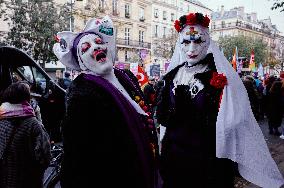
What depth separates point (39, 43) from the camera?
69.3ft

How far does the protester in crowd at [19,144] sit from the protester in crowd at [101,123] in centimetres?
123

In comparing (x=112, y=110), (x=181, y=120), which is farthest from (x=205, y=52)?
(x=112, y=110)

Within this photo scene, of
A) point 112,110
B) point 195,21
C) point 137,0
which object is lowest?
point 112,110

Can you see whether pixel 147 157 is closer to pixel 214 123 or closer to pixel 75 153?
pixel 75 153

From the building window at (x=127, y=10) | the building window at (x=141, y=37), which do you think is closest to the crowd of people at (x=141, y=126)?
the building window at (x=127, y=10)

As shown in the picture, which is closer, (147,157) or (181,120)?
(147,157)

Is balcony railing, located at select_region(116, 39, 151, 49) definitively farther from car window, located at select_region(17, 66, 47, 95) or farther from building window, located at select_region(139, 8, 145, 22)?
car window, located at select_region(17, 66, 47, 95)

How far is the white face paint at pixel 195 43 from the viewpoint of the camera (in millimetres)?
3742

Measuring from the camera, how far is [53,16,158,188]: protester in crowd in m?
2.30

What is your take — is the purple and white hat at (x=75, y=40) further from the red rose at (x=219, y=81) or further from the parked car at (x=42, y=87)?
the parked car at (x=42, y=87)

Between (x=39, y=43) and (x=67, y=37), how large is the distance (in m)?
19.3

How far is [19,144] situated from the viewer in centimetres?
371

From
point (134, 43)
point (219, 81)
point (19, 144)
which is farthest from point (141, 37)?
point (219, 81)

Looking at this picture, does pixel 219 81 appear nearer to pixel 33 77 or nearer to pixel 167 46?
pixel 33 77
